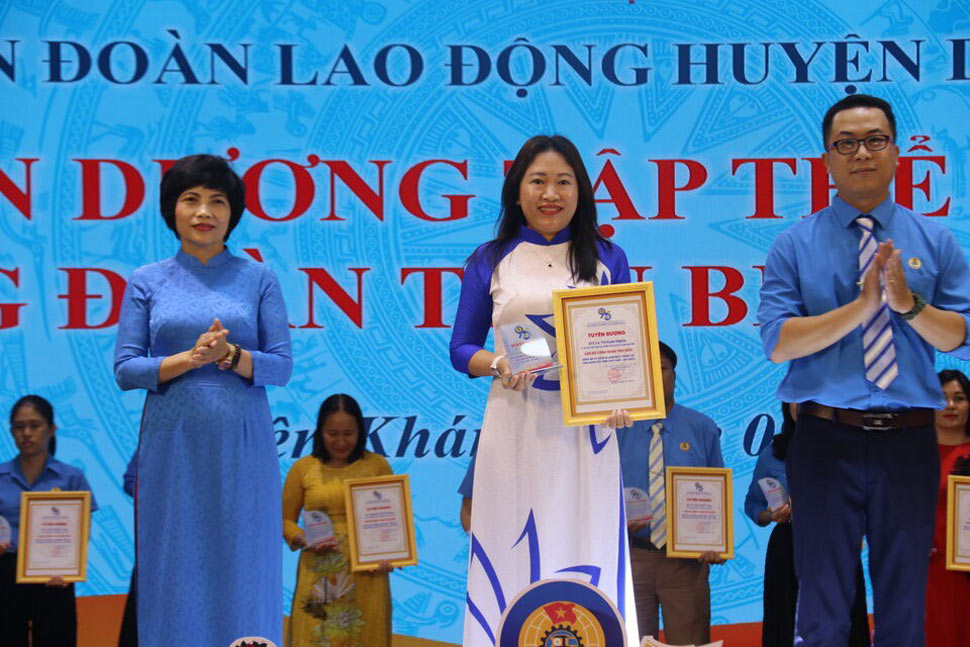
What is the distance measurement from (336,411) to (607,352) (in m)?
2.23

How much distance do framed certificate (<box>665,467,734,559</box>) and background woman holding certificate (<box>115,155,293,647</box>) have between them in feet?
6.07

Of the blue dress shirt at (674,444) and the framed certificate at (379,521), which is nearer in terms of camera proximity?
the framed certificate at (379,521)

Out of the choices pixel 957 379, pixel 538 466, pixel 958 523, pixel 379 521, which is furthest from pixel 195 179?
pixel 957 379

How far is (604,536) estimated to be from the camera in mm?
3803

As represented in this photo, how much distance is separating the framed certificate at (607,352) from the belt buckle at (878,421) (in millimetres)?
585

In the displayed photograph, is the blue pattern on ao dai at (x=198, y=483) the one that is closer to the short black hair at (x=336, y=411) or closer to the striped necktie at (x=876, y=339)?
the short black hair at (x=336, y=411)

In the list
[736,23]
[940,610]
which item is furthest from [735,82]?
[940,610]

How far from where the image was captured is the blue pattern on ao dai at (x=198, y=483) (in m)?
4.07

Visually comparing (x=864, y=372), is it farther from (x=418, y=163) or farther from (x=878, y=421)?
(x=418, y=163)

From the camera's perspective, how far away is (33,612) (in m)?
5.41

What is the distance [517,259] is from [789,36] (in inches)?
115

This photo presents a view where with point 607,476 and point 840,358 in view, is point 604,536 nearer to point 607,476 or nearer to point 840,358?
point 607,476

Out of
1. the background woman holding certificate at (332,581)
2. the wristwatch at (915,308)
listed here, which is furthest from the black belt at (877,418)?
the background woman holding certificate at (332,581)

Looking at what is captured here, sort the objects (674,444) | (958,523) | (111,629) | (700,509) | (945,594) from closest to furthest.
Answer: (958,523) < (945,594) < (700,509) < (674,444) < (111,629)
